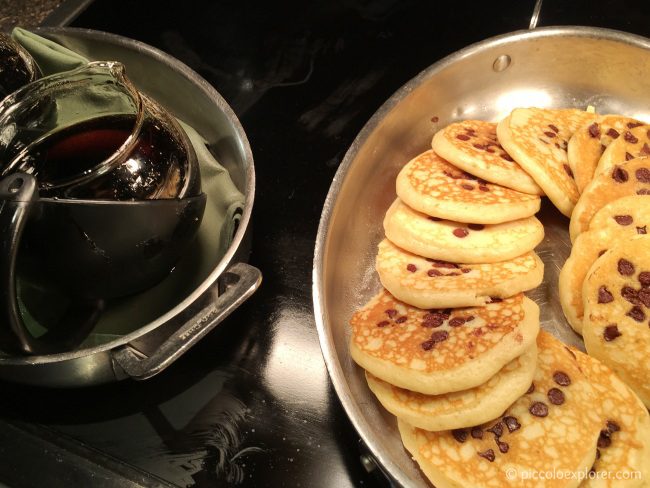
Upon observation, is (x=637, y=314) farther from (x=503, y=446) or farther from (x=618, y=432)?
(x=503, y=446)

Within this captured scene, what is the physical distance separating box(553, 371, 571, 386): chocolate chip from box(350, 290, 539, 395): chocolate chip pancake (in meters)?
0.07

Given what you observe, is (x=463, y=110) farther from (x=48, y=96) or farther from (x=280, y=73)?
(x=48, y=96)

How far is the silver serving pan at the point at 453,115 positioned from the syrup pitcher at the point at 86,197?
11.3 inches

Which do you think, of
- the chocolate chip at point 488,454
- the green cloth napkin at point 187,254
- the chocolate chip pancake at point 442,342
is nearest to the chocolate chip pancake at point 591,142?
the chocolate chip pancake at point 442,342

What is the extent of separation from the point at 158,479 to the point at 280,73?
1077 mm

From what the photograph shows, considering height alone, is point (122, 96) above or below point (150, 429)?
above

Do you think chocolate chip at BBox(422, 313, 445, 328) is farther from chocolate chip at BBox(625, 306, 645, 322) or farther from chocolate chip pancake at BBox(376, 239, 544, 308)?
chocolate chip at BBox(625, 306, 645, 322)

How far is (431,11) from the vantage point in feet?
5.72

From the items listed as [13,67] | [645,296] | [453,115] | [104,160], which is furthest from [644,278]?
[13,67]

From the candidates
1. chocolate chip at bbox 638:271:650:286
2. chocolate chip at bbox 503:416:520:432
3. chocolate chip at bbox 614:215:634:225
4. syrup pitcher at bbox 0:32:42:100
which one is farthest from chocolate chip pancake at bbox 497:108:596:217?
syrup pitcher at bbox 0:32:42:100

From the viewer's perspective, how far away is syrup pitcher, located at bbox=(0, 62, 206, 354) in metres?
0.92

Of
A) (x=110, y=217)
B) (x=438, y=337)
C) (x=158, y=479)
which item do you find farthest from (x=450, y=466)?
(x=110, y=217)

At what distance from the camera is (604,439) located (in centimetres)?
94

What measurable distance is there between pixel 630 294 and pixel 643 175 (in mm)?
257
